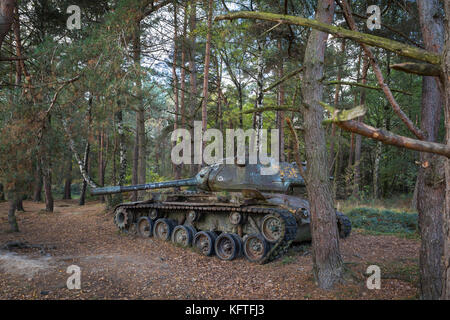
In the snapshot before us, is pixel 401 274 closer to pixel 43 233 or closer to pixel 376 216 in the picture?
pixel 376 216

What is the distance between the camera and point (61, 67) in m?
8.77

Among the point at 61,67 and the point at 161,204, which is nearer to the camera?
the point at 61,67

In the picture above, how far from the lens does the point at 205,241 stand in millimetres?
8883

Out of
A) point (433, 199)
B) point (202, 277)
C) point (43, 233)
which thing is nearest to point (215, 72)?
point (43, 233)

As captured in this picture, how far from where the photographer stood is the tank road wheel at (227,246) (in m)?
8.08

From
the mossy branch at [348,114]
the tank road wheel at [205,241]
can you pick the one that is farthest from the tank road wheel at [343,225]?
the mossy branch at [348,114]

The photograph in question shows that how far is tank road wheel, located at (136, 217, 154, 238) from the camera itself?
10.6m

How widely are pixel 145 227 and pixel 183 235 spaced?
77.3 inches

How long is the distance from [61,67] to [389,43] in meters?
8.32

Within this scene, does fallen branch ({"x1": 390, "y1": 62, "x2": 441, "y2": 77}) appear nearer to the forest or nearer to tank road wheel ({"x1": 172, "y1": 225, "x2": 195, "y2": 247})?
the forest

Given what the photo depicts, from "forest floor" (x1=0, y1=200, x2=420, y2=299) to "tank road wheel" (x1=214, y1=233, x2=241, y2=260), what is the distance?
0.26m

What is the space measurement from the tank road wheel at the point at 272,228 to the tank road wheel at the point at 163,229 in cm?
327

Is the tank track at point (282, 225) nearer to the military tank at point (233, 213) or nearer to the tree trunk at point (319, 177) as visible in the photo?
the military tank at point (233, 213)

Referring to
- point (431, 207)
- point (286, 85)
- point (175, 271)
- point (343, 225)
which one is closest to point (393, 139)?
point (431, 207)
